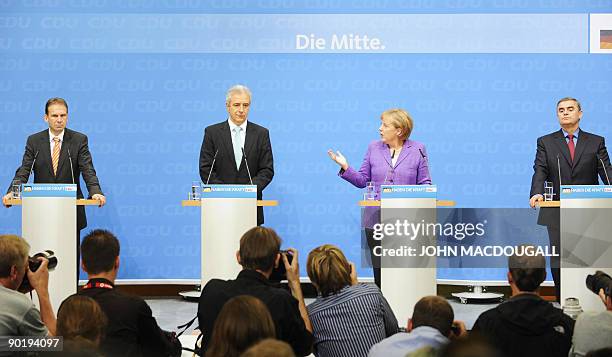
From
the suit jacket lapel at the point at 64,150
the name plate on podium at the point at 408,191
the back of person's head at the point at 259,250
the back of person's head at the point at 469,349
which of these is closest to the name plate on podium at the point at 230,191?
the name plate on podium at the point at 408,191

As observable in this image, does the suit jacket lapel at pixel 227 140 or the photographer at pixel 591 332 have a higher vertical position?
the suit jacket lapel at pixel 227 140

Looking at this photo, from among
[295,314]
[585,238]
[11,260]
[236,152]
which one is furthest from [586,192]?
[11,260]

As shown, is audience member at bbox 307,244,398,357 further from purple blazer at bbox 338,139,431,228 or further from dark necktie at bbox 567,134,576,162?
dark necktie at bbox 567,134,576,162

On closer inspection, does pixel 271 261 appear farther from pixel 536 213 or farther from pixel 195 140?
pixel 195 140

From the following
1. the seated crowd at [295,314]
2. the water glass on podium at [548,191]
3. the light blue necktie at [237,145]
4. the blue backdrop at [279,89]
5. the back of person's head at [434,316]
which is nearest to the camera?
the seated crowd at [295,314]

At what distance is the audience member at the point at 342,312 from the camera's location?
157 inches

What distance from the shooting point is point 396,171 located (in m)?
6.54

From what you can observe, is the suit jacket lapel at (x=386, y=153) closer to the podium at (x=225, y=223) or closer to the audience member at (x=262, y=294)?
the podium at (x=225, y=223)

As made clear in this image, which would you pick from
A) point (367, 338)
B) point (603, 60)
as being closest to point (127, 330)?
point (367, 338)

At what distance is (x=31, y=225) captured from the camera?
589 cm

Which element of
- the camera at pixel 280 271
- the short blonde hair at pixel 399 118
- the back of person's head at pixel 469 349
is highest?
the short blonde hair at pixel 399 118

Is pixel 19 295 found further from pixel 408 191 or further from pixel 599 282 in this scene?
pixel 408 191

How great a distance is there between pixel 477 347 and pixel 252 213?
13.5 feet

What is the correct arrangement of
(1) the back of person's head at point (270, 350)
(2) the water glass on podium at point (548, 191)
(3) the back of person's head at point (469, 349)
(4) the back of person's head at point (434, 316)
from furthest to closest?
(2) the water glass on podium at point (548, 191)
(4) the back of person's head at point (434, 316)
(1) the back of person's head at point (270, 350)
(3) the back of person's head at point (469, 349)
